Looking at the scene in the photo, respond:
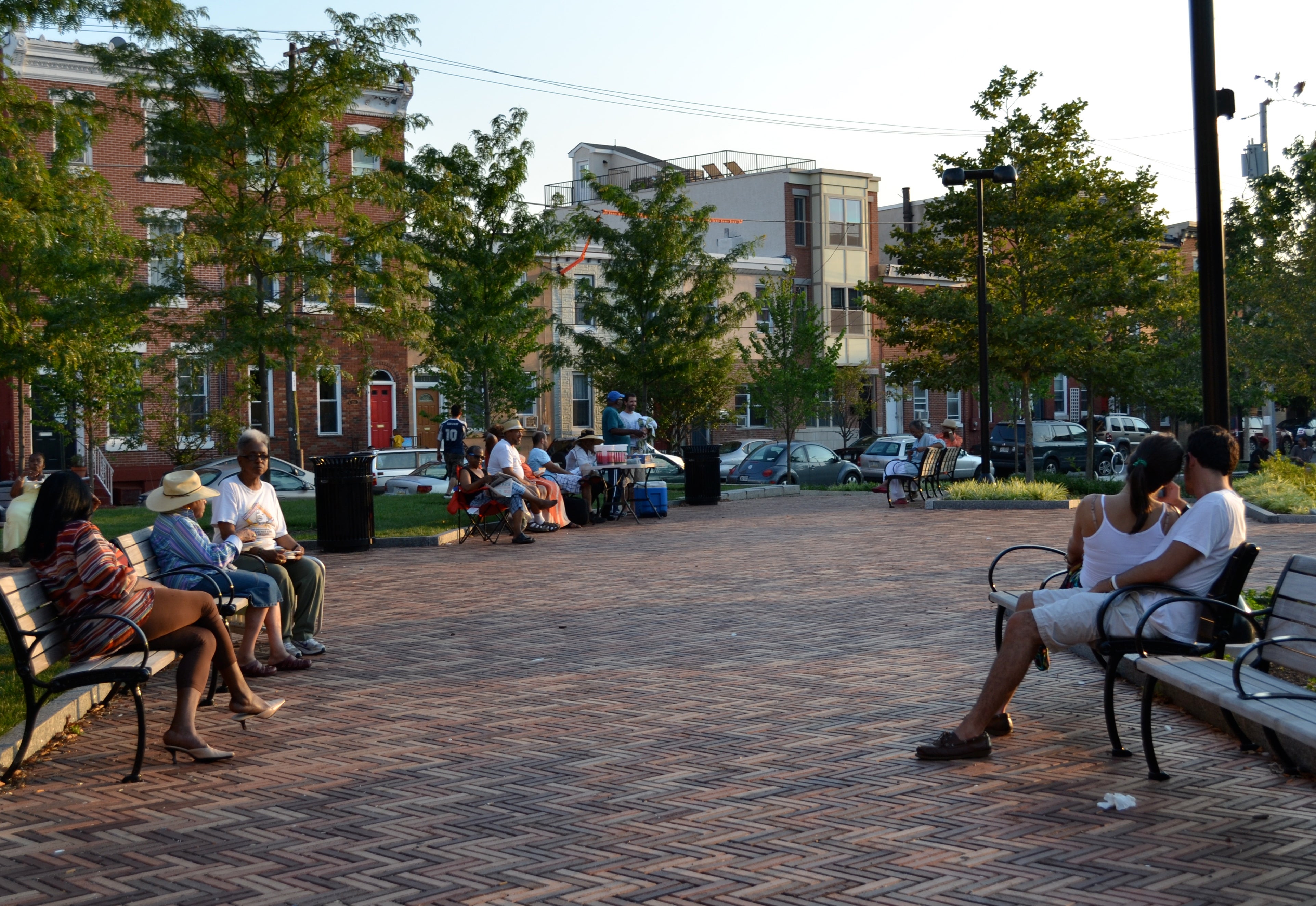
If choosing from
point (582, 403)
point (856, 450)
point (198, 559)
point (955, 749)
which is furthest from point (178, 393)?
point (955, 749)

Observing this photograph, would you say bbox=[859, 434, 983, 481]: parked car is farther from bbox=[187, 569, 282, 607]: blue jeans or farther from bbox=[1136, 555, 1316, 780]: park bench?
bbox=[1136, 555, 1316, 780]: park bench

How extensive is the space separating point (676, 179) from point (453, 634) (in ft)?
84.8

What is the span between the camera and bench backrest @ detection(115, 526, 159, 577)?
755 centimetres

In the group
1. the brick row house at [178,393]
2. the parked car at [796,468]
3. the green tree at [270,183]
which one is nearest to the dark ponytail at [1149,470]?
the green tree at [270,183]

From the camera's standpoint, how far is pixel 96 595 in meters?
6.13

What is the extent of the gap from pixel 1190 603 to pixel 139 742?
4618mm

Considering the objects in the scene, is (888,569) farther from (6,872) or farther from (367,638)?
(6,872)

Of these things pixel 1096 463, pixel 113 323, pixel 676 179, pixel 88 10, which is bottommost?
pixel 1096 463

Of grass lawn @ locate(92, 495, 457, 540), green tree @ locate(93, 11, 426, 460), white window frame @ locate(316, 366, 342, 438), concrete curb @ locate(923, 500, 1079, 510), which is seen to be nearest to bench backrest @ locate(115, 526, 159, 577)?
grass lawn @ locate(92, 495, 457, 540)

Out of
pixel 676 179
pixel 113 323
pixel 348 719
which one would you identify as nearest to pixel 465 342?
pixel 676 179

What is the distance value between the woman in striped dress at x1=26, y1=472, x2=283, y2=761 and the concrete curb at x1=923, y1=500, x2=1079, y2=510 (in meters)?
18.4

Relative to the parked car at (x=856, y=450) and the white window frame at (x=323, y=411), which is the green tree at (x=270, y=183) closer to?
the white window frame at (x=323, y=411)

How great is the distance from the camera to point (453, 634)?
32.2 ft

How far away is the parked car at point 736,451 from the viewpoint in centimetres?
4031
